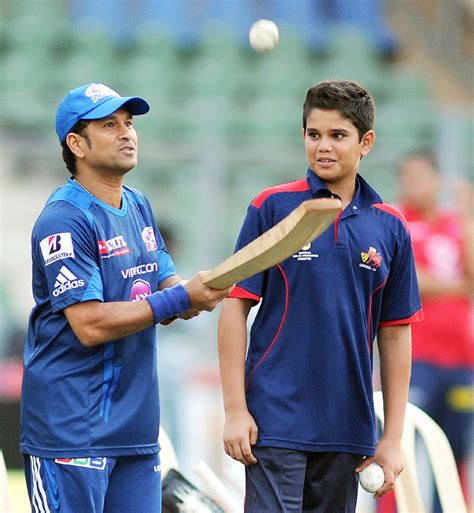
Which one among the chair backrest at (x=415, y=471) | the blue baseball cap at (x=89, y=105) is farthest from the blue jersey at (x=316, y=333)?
the chair backrest at (x=415, y=471)

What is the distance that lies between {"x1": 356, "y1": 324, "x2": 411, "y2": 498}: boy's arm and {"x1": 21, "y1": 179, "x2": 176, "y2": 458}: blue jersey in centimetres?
71

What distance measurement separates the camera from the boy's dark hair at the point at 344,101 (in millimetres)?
3600

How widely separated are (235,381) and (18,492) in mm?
3589

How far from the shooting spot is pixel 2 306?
30.8 ft

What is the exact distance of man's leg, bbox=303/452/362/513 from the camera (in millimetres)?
3598

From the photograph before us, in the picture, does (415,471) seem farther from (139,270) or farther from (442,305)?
(442,305)

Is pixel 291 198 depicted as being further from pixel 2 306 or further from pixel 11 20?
pixel 11 20

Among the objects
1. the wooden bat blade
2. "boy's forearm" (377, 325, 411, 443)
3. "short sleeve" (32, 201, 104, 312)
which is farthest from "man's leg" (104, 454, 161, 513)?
"boy's forearm" (377, 325, 411, 443)

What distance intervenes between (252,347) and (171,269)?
44 cm

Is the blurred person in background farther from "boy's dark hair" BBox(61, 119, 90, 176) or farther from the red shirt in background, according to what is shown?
"boy's dark hair" BBox(61, 119, 90, 176)

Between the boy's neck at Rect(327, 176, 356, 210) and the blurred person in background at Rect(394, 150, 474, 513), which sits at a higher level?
the boy's neck at Rect(327, 176, 356, 210)

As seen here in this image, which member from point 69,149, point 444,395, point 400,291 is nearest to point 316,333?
point 400,291

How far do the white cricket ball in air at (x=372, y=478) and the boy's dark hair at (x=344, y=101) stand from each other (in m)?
1.00

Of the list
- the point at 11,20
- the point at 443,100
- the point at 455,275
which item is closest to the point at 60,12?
the point at 11,20
